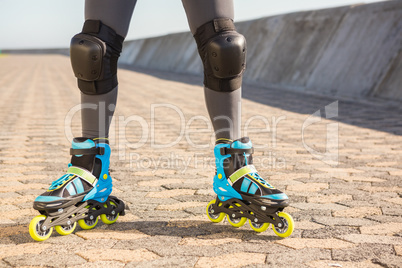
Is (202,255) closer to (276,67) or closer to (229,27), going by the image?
(229,27)

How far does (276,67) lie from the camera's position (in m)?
11.6

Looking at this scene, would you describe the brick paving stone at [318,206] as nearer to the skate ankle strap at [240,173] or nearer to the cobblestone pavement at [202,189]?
the cobblestone pavement at [202,189]

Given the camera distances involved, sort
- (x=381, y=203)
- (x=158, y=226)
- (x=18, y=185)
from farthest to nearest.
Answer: (x=18, y=185) → (x=381, y=203) → (x=158, y=226)

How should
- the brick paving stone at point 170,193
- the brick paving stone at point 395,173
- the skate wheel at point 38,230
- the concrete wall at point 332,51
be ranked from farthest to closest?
the concrete wall at point 332,51
the brick paving stone at point 395,173
the brick paving stone at point 170,193
the skate wheel at point 38,230

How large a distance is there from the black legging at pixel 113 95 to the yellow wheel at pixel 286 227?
1.41ft

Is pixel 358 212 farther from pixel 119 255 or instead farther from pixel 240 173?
pixel 119 255

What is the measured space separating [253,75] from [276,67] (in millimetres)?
1149

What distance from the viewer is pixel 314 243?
2006 mm

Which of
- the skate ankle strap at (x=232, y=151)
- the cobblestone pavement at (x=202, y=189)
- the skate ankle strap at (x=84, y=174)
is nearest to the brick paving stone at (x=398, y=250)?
the cobblestone pavement at (x=202, y=189)

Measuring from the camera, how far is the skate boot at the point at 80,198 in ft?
6.73

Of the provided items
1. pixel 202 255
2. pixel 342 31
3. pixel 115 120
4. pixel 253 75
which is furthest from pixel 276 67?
pixel 202 255

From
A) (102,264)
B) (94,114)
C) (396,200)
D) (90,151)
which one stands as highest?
(94,114)

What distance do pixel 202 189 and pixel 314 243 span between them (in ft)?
3.52

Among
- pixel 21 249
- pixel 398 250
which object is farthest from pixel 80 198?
pixel 398 250
